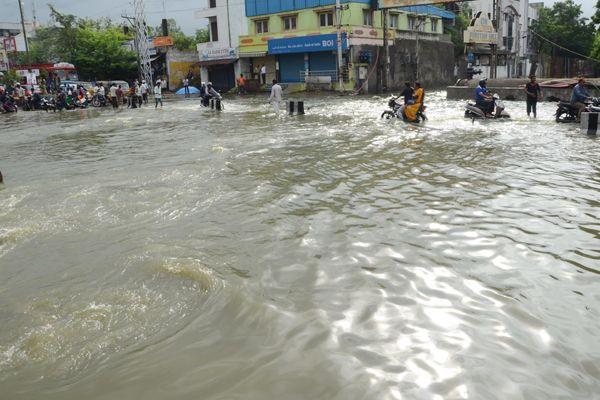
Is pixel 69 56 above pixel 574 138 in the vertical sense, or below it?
above

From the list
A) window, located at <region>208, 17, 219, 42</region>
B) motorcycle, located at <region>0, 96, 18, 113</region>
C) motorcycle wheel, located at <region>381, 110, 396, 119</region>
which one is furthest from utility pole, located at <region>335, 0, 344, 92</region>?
motorcycle, located at <region>0, 96, 18, 113</region>

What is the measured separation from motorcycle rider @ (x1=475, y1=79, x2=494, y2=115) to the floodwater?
6850 mm

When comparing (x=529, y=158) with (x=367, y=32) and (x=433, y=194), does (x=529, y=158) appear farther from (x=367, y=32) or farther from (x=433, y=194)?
(x=367, y=32)

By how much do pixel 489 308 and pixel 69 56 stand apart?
55770 millimetres

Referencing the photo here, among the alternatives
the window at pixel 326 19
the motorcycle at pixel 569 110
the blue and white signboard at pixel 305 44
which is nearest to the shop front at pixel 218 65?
the blue and white signboard at pixel 305 44

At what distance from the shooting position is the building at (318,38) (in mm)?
35969

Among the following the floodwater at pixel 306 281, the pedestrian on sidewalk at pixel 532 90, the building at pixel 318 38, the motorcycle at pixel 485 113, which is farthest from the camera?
the building at pixel 318 38

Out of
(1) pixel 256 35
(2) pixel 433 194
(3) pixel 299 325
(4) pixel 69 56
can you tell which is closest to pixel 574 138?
(2) pixel 433 194

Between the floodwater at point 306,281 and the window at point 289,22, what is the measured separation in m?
32.6

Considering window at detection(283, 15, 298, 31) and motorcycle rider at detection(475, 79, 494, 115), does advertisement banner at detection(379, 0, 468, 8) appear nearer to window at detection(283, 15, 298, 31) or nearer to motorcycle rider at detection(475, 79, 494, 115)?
window at detection(283, 15, 298, 31)

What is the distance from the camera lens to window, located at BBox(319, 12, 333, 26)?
37.8 meters

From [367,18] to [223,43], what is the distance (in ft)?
43.3

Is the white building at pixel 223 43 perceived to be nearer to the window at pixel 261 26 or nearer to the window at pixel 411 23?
the window at pixel 261 26

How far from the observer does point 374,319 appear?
12.8 ft
